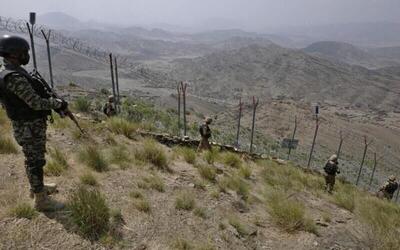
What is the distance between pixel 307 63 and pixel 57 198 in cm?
11677

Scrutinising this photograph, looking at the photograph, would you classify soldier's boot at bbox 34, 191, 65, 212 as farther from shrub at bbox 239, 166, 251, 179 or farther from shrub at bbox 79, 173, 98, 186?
shrub at bbox 239, 166, 251, 179

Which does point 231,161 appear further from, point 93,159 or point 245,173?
point 93,159

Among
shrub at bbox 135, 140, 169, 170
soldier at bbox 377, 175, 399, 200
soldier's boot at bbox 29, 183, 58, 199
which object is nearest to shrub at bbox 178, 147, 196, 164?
shrub at bbox 135, 140, 169, 170

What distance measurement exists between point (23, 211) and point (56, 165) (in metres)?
1.65

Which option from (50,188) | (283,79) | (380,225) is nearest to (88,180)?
(50,188)

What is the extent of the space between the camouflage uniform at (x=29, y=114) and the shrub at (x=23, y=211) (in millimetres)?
231

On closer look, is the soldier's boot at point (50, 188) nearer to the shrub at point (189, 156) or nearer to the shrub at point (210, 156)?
the shrub at point (189, 156)

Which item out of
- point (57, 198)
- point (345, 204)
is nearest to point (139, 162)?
point (57, 198)

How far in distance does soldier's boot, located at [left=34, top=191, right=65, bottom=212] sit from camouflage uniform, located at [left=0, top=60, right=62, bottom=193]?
0.40ft

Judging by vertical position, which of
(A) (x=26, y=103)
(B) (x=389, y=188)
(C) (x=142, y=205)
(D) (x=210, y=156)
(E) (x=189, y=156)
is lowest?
(B) (x=389, y=188)

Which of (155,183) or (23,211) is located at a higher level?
(23,211)

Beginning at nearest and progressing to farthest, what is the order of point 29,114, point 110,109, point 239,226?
point 29,114 < point 239,226 < point 110,109

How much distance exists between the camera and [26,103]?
4484mm

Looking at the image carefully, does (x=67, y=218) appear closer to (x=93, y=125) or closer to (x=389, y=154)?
(x=93, y=125)
